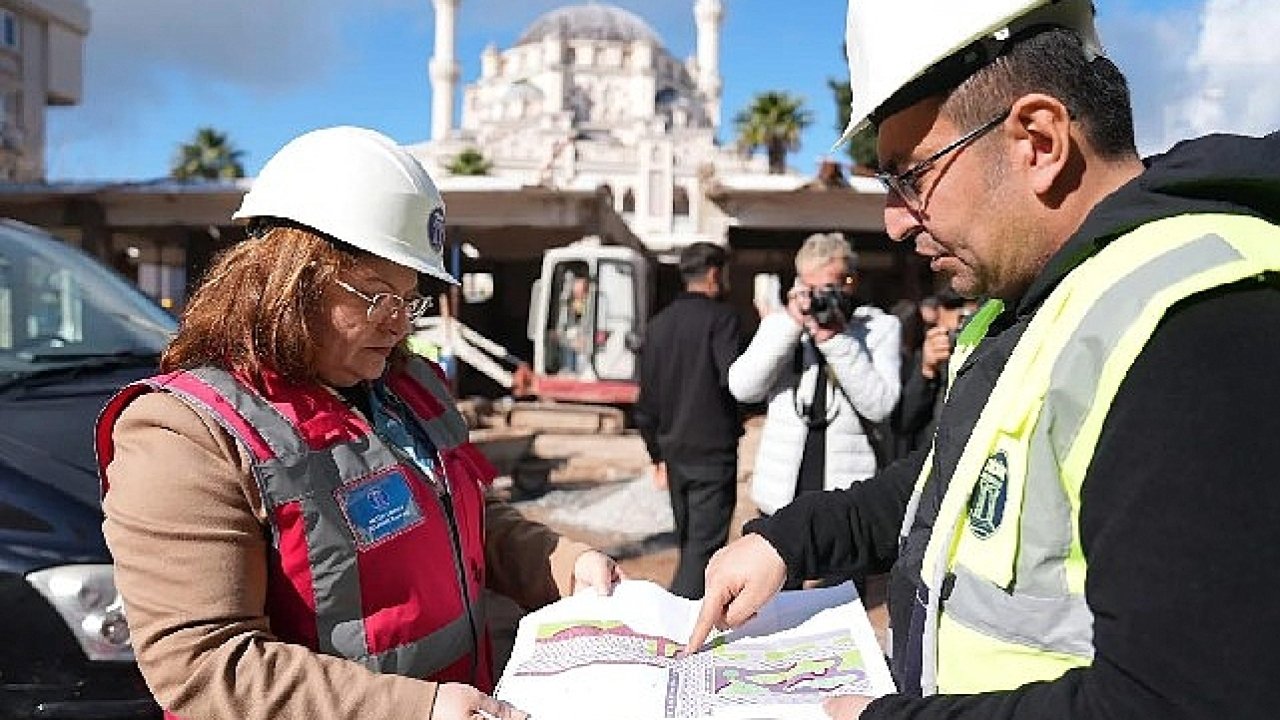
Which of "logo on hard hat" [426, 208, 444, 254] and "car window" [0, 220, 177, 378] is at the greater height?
"logo on hard hat" [426, 208, 444, 254]

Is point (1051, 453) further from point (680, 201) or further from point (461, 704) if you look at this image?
point (680, 201)

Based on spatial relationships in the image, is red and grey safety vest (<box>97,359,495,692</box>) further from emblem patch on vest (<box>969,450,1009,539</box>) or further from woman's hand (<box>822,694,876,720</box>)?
emblem patch on vest (<box>969,450,1009,539</box>)

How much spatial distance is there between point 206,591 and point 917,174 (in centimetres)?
124

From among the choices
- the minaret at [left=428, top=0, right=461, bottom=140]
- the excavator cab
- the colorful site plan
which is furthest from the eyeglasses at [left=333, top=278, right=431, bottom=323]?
the minaret at [left=428, top=0, right=461, bottom=140]

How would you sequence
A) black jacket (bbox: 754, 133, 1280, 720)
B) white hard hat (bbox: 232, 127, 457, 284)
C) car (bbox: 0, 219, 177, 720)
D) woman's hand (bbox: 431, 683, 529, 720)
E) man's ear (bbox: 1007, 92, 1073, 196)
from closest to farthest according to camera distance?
black jacket (bbox: 754, 133, 1280, 720) < man's ear (bbox: 1007, 92, 1073, 196) < woman's hand (bbox: 431, 683, 529, 720) < white hard hat (bbox: 232, 127, 457, 284) < car (bbox: 0, 219, 177, 720)

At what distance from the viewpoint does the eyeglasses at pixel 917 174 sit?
1.27 metres

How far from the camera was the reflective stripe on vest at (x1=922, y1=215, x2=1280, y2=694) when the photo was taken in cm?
98

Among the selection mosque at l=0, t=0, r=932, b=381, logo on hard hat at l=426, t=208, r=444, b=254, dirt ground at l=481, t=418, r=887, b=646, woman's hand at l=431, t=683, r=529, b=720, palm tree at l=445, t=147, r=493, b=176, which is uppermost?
palm tree at l=445, t=147, r=493, b=176

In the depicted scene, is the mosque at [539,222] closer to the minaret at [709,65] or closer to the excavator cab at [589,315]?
the excavator cab at [589,315]

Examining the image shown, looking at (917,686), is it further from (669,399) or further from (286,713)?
(669,399)

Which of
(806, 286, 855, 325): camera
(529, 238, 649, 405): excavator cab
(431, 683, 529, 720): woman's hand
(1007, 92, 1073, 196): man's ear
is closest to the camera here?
(1007, 92, 1073, 196): man's ear

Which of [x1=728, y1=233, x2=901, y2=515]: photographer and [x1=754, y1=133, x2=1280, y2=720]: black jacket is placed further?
[x1=728, y1=233, x2=901, y2=515]: photographer

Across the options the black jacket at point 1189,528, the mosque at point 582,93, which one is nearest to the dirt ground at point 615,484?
the black jacket at point 1189,528

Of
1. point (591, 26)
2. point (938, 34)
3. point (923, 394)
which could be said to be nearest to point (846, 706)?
point (938, 34)
